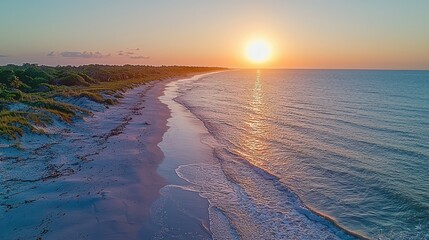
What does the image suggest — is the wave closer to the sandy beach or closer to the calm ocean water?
the calm ocean water

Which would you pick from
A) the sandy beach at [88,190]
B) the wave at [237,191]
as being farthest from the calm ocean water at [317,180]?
the sandy beach at [88,190]

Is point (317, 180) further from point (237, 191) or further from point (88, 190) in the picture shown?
point (88, 190)

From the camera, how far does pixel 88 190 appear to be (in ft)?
39.2

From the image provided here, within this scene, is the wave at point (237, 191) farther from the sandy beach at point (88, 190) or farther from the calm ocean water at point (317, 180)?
the sandy beach at point (88, 190)

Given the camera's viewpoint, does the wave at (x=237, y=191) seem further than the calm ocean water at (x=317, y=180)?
No

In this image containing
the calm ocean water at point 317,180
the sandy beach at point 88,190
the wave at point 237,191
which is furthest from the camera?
the calm ocean water at point 317,180

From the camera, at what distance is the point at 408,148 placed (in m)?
20.6

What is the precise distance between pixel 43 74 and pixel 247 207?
161ft

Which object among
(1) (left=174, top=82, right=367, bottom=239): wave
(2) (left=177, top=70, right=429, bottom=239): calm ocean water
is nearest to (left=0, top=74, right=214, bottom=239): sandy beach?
(1) (left=174, top=82, right=367, bottom=239): wave

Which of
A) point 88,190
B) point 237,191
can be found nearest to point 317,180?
point 237,191

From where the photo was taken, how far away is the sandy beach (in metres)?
9.36

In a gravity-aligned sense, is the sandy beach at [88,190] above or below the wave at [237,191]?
above

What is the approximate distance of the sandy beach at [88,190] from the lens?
9.36m

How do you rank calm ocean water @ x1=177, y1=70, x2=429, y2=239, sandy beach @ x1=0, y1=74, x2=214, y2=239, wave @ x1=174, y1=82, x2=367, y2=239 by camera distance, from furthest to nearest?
calm ocean water @ x1=177, y1=70, x2=429, y2=239, wave @ x1=174, y1=82, x2=367, y2=239, sandy beach @ x1=0, y1=74, x2=214, y2=239
